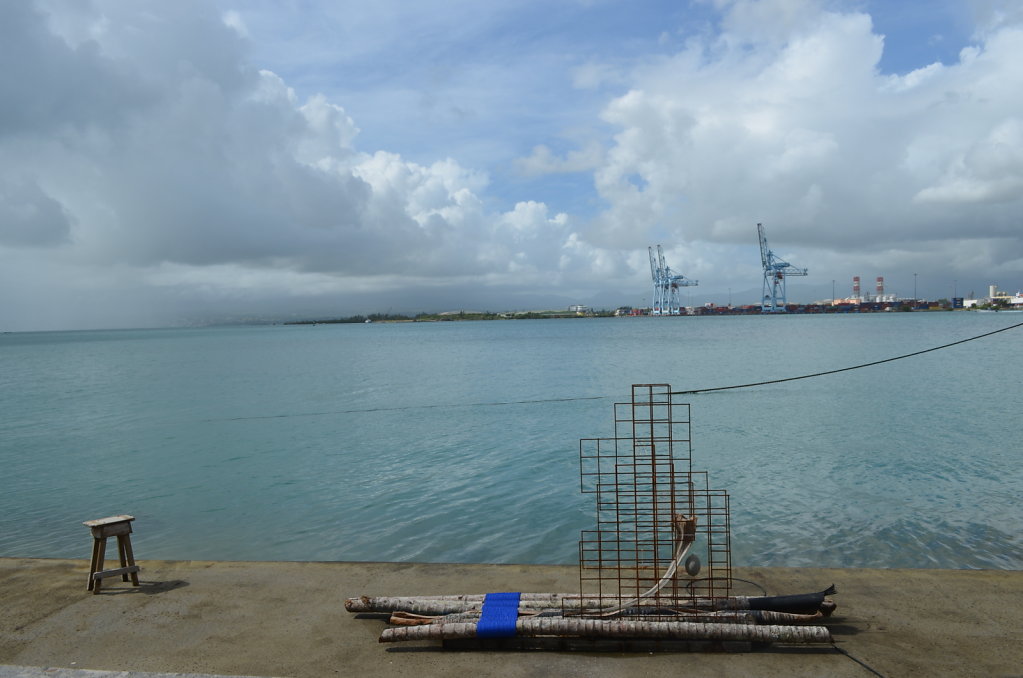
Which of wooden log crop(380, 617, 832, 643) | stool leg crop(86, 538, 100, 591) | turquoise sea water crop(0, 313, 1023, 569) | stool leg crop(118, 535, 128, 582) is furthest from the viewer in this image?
turquoise sea water crop(0, 313, 1023, 569)

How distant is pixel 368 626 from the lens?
5.71 m

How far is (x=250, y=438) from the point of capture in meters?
20.9

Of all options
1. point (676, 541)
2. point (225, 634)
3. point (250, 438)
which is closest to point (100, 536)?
point (225, 634)

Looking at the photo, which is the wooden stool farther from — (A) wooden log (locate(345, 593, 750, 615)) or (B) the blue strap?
(B) the blue strap

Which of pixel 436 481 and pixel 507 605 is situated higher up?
pixel 507 605

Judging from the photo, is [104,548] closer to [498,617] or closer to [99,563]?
[99,563]

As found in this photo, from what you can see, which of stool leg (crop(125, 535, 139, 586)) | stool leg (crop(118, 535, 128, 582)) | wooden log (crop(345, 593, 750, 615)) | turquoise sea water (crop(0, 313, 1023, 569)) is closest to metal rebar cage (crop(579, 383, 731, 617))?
wooden log (crop(345, 593, 750, 615))

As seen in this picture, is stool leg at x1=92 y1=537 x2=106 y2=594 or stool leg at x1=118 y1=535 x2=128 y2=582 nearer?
stool leg at x1=92 y1=537 x2=106 y2=594

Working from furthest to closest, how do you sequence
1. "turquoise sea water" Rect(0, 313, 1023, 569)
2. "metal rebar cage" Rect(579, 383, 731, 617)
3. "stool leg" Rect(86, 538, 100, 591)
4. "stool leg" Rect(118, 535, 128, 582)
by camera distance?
"turquoise sea water" Rect(0, 313, 1023, 569) < "stool leg" Rect(118, 535, 128, 582) < "stool leg" Rect(86, 538, 100, 591) < "metal rebar cage" Rect(579, 383, 731, 617)

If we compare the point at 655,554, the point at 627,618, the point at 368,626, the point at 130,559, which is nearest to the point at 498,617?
the point at 627,618

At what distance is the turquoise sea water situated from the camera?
10227 mm

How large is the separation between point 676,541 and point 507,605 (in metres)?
1.46

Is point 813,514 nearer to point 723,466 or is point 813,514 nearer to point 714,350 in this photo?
point 723,466

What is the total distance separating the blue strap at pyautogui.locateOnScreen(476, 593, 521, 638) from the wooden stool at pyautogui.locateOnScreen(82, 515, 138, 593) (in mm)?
3665
